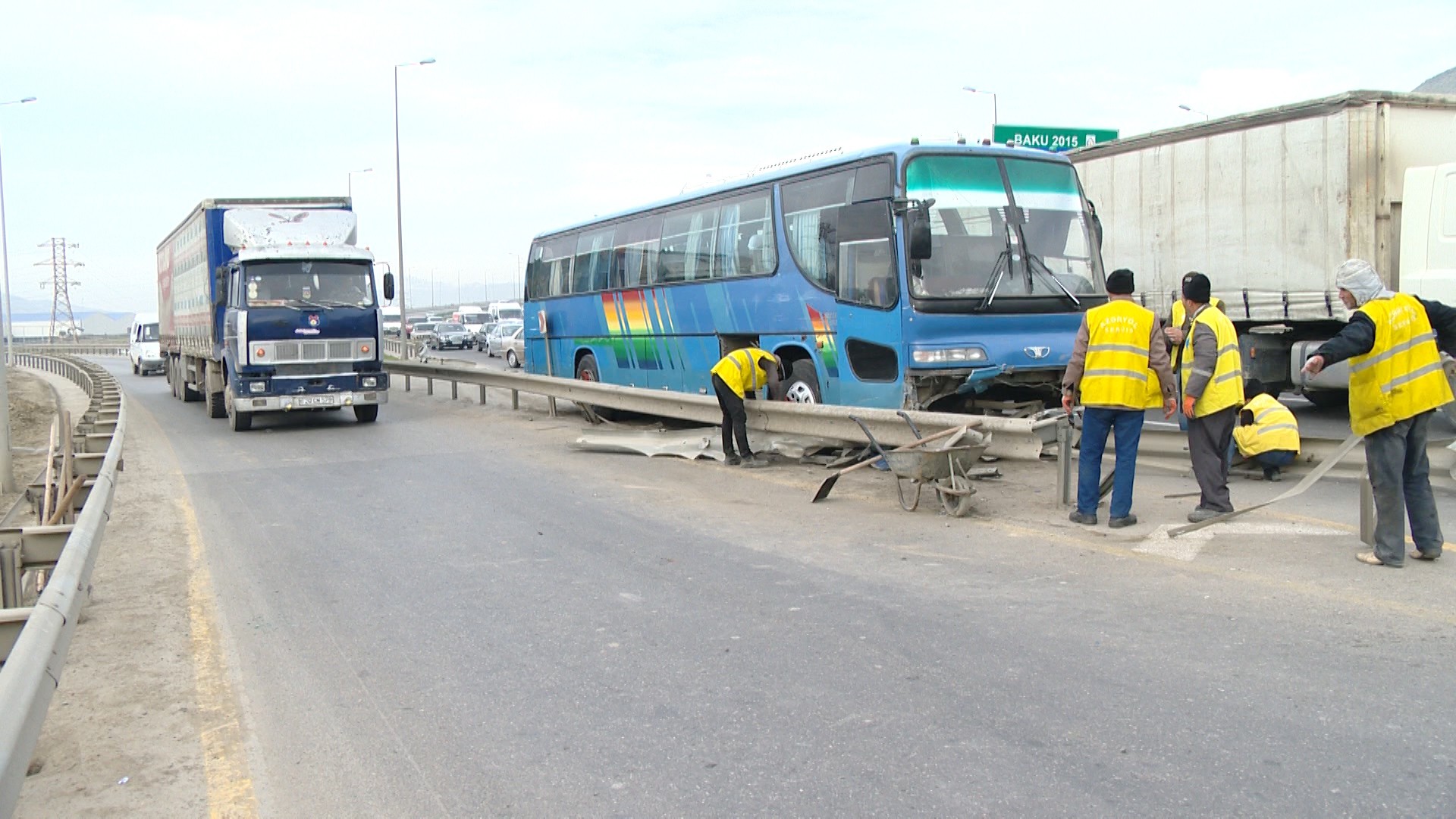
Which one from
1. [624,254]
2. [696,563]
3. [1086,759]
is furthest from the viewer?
[624,254]

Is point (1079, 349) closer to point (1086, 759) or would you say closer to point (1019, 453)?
point (1019, 453)

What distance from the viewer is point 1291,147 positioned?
44.1ft

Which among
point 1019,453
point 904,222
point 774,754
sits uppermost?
point 904,222

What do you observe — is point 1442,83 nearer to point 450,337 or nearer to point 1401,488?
point 450,337

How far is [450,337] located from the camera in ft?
180

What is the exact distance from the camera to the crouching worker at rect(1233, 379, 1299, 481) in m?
8.98

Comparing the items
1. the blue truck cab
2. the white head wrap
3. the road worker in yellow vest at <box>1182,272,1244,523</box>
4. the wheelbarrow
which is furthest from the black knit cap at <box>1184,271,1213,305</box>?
the blue truck cab

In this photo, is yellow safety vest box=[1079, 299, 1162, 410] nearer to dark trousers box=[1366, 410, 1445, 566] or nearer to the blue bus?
dark trousers box=[1366, 410, 1445, 566]

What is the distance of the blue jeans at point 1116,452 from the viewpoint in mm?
7469

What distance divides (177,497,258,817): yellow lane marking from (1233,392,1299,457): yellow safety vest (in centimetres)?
780

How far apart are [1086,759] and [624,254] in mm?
12781

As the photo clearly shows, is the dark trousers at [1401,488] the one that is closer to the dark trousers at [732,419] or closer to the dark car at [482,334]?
the dark trousers at [732,419]

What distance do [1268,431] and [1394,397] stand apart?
9.32 feet

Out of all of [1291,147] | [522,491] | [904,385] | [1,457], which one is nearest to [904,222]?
[904,385]
